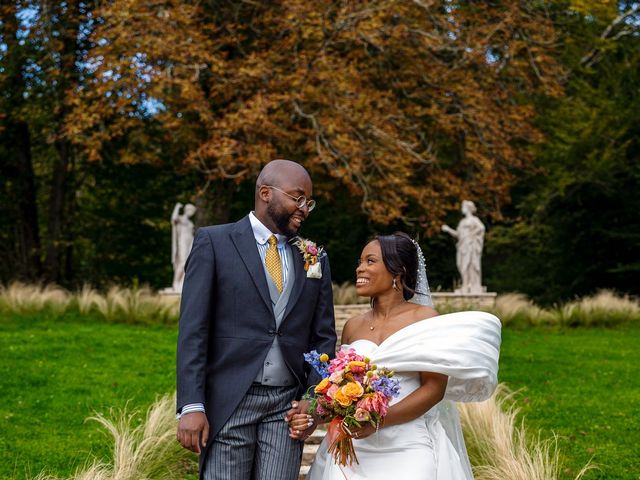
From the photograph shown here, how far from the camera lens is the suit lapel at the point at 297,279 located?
11.7 ft

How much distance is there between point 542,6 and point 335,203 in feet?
23.8

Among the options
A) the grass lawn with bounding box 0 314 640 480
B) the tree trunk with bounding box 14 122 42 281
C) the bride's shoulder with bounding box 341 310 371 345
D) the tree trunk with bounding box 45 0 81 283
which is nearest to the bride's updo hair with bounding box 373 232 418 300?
the bride's shoulder with bounding box 341 310 371 345

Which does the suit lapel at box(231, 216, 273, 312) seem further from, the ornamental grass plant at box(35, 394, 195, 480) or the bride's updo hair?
the ornamental grass plant at box(35, 394, 195, 480)

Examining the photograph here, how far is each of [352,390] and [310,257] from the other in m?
0.61

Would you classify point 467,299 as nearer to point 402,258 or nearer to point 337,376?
point 402,258

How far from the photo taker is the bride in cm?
369

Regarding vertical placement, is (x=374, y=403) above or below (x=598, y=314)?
above

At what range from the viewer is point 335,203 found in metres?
23.2

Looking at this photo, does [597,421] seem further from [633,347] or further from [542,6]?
[542,6]

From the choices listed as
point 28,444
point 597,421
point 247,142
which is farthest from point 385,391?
point 247,142

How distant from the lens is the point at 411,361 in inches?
145

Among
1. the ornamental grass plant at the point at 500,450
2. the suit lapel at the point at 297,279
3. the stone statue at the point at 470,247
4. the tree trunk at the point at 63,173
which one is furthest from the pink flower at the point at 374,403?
the tree trunk at the point at 63,173

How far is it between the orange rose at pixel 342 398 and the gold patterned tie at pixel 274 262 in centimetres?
52

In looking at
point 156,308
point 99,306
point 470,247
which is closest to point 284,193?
point 156,308
